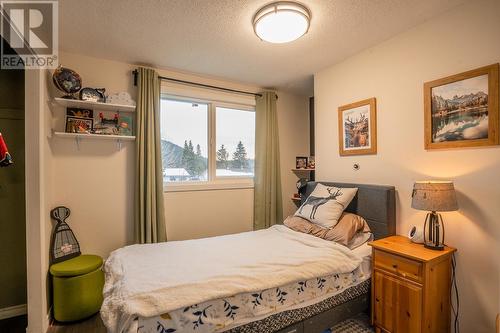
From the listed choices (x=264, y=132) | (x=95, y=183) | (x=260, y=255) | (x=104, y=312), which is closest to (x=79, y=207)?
(x=95, y=183)

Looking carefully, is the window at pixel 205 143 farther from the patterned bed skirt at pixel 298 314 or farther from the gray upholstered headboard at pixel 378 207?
the patterned bed skirt at pixel 298 314

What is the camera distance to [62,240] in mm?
2297

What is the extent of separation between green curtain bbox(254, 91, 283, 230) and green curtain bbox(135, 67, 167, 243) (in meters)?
1.31

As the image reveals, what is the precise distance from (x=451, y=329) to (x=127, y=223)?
3036mm

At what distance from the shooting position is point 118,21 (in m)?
1.95

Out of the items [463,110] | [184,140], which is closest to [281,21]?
[463,110]

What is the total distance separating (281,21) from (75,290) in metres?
2.71

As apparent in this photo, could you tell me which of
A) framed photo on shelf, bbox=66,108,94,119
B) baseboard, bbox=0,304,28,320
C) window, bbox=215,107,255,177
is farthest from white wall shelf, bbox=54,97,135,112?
baseboard, bbox=0,304,28,320

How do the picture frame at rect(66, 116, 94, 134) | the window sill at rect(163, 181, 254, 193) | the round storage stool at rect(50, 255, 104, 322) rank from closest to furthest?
the round storage stool at rect(50, 255, 104, 322) → the picture frame at rect(66, 116, 94, 134) → the window sill at rect(163, 181, 254, 193)

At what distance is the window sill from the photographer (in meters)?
2.93

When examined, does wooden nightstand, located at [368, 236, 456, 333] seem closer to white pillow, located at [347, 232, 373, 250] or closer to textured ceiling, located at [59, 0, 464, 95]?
white pillow, located at [347, 232, 373, 250]

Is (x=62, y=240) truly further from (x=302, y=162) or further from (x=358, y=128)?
(x=358, y=128)

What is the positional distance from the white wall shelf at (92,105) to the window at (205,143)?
1.61ft

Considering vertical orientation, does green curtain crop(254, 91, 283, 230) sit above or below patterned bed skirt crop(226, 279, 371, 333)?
above
